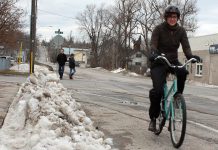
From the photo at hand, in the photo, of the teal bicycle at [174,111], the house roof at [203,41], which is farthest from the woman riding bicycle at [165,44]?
the house roof at [203,41]

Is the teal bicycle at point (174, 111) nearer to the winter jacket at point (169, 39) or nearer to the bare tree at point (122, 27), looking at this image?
the winter jacket at point (169, 39)

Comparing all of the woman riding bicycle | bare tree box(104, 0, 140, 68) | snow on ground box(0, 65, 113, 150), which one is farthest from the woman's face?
bare tree box(104, 0, 140, 68)

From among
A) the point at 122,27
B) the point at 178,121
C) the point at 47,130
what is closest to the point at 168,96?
the point at 178,121

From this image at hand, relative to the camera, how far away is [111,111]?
923 centimetres

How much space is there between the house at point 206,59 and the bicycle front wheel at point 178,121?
35757mm

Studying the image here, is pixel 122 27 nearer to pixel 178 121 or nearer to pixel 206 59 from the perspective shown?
pixel 206 59

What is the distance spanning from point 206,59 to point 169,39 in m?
37.8

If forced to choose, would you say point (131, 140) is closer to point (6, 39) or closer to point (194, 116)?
point (194, 116)

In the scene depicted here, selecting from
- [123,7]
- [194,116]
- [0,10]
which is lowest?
[194,116]

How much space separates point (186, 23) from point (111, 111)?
183 feet

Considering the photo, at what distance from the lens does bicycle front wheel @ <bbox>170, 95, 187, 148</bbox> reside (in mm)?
5344

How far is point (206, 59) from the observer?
140 ft

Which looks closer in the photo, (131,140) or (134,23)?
(131,140)

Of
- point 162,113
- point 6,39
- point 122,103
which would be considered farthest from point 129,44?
point 162,113
